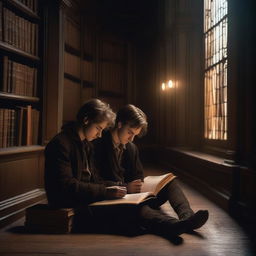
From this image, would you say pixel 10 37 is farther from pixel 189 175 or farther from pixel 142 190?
pixel 189 175

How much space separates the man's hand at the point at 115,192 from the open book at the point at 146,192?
3 centimetres

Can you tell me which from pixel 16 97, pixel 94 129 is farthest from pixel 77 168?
pixel 16 97

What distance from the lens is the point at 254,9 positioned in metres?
3.06

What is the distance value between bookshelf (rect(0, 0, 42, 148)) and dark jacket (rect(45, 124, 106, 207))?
0.68 m

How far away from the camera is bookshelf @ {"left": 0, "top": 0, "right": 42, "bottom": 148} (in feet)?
10.5

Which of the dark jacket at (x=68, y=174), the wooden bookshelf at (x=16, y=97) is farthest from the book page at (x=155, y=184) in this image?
the wooden bookshelf at (x=16, y=97)

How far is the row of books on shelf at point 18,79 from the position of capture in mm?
Result: 3248

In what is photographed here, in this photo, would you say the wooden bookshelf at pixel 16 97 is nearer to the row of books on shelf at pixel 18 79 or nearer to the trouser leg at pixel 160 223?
the row of books on shelf at pixel 18 79

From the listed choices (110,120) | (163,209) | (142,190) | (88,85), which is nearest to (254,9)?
(110,120)

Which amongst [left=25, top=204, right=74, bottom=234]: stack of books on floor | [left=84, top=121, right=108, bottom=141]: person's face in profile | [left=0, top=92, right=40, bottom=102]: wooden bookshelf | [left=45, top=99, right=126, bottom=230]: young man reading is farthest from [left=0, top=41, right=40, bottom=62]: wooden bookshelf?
[left=25, top=204, right=74, bottom=234]: stack of books on floor

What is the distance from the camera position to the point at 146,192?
2895mm

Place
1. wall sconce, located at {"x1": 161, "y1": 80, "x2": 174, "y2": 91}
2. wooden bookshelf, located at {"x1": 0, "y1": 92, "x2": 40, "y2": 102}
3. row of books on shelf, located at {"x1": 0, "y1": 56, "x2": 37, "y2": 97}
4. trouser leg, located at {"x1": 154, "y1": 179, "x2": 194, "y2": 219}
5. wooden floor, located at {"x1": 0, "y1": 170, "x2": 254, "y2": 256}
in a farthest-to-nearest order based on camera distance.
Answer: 1. wall sconce, located at {"x1": 161, "y1": 80, "x2": 174, "y2": 91}
2. row of books on shelf, located at {"x1": 0, "y1": 56, "x2": 37, "y2": 97}
3. wooden bookshelf, located at {"x1": 0, "y1": 92, "x2": 40, "y2": 102}
4. trouser leg, located at {"x1": 154, "y1": 179, "x2": 194, "y2": 219}
5. wooden floor, located at {"x1": 0, "y1": 170, "x2": 254, "y2": 256}

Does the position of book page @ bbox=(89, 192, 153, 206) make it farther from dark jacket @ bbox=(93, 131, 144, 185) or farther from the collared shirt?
the collared shirt

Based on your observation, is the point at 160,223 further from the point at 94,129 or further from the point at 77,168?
the point at 94,129
